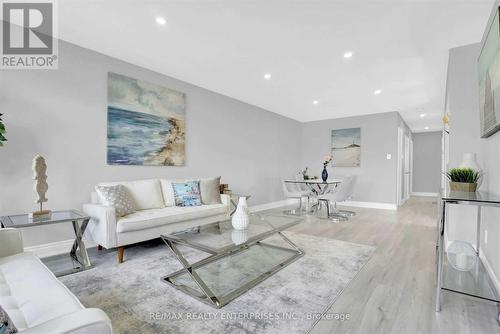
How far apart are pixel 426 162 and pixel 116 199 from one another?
1060 cm

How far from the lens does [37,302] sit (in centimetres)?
104

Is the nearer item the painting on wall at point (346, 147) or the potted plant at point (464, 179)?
the potted plant at point (464, 179)

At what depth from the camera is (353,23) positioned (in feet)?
8.24

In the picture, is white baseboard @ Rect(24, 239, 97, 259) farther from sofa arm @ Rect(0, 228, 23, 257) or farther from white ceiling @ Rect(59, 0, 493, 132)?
white ceiling @ Rect(59, 0, 493, 132)

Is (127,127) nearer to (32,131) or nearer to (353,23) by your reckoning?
(32,131)

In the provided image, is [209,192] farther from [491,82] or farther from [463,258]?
[491,82]

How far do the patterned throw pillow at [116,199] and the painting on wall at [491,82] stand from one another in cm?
361

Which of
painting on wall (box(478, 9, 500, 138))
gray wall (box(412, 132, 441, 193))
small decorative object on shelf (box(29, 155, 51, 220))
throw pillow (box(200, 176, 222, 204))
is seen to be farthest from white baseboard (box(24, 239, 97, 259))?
gray wall (box(412, 132, 441, 193))

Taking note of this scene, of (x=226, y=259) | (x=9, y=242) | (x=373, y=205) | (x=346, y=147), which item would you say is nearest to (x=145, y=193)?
(x=226, y=259)

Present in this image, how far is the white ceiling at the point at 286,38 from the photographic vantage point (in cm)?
231

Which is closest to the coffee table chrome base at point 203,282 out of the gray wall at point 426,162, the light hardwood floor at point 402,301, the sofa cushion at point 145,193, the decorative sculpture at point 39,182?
the light hardwood floor at point 402,301

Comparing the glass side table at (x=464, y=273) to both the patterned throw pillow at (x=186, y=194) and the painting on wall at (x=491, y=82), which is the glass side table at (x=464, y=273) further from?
the patterned throw pillow at (x=186, y=194)

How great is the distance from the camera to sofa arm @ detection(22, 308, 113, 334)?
70 cm

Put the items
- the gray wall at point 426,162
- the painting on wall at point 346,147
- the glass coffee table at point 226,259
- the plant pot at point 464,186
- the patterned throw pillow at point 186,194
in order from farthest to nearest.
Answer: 1. the gray wall at point 426,162
2. the painting on wall at point 346,147
3. the patterned throw pillow at point 186,194
4. the plant pot at point 464,186
5. the glass coffee table at point 226,259
